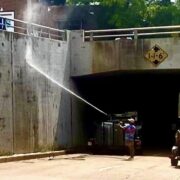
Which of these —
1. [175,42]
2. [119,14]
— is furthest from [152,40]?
[119,14]

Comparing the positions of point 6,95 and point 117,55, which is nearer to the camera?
point 6,95

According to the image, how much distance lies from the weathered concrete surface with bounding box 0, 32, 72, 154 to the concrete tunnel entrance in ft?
6.94

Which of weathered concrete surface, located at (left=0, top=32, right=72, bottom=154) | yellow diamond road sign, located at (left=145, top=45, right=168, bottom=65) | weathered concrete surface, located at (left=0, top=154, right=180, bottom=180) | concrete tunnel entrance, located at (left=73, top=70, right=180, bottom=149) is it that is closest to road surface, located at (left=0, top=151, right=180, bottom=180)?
weathered concrete surface, located at (left=0, top=154, right=180, bottom=180)

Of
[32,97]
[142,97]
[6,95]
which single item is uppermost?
[6,95]

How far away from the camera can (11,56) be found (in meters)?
20.9

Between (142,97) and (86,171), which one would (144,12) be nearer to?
(142,97)

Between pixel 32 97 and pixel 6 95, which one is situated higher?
pixel 6 95

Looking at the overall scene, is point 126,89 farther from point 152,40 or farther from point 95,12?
point 95,12

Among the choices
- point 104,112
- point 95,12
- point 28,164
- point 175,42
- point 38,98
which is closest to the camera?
point 28,164

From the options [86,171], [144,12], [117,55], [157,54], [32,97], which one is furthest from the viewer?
[144,12]

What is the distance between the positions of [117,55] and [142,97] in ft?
36.2

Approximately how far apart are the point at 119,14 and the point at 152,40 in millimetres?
17154

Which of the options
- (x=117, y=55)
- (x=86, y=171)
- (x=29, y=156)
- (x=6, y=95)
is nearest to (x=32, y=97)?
(x=6, y=95)

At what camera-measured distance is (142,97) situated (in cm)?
3572
